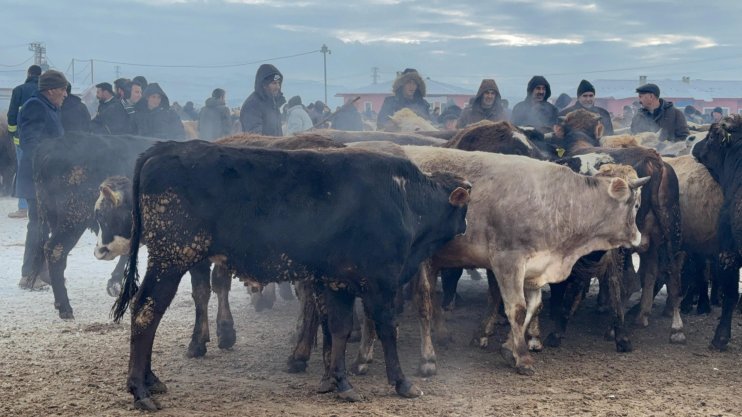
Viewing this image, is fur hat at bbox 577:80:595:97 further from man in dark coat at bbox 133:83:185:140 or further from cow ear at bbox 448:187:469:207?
cow ear at bbox 448:187:469:207

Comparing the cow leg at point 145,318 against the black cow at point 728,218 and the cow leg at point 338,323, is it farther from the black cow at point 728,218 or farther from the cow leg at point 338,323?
the black cow at point 728,218

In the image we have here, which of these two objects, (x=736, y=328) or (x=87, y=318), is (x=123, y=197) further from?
(x=736, y=328)

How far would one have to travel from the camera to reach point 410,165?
23.6 ft

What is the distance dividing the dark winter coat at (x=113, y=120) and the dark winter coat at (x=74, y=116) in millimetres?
1000

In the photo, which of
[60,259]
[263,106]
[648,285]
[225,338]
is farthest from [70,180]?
[648,285]

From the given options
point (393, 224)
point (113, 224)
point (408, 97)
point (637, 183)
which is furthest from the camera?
point (408, 97)

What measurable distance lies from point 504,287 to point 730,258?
240cm

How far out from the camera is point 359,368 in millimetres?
7414

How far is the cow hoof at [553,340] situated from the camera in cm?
855

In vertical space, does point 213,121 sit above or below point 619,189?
above

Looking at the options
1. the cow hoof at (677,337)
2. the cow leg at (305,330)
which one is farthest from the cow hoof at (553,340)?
the cow leg at (305,330)

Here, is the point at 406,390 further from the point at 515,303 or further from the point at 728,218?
the point at 728,218

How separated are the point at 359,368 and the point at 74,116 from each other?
7716 millimetres

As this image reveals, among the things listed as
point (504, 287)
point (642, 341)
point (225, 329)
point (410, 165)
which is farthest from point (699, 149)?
point (225, 329)
